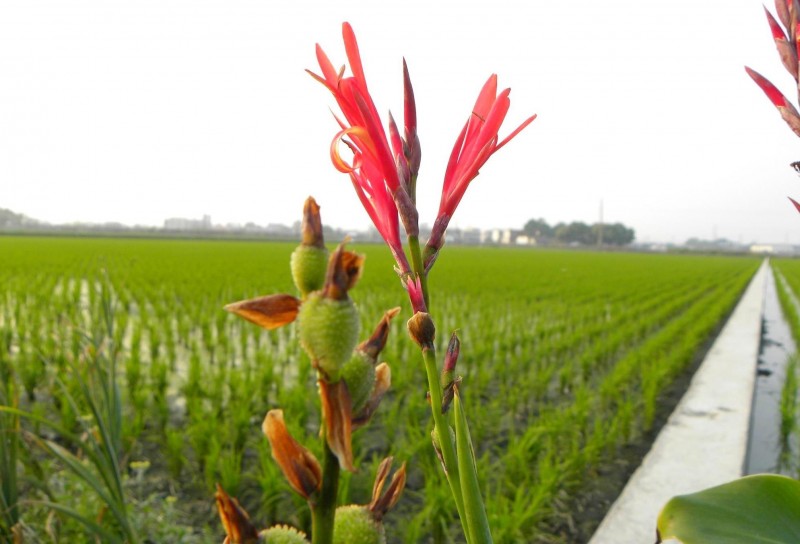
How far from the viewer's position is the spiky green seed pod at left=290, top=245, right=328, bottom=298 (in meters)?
0.25

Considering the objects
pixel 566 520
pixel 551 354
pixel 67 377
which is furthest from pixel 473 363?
pixel 67 377

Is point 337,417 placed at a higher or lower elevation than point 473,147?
lower

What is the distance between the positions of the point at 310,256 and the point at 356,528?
0.43ft

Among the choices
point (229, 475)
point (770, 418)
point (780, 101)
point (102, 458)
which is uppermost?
point (780, 101)

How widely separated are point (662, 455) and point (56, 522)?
300 centimetres

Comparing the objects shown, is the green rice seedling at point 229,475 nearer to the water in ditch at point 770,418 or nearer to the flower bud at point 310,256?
the flower bud at point 310,256

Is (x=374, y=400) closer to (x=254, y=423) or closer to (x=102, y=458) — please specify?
(x=102, y=458)

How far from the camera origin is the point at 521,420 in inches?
174

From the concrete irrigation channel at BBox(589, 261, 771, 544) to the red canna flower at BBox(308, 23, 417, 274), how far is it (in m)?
2.37

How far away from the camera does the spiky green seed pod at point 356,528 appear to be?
27 centimetres

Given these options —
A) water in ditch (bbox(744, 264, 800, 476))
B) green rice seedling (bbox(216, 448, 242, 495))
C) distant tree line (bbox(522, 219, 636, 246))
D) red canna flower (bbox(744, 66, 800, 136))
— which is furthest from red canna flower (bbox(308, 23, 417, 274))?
distant tree line (bbox(522, 219, 636, 246))

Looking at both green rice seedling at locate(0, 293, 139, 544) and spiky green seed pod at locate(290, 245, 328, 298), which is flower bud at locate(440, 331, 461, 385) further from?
green rice seedling at locate(0, 293, 139, 544)

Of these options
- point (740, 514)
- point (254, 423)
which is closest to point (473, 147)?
point (740, 514)

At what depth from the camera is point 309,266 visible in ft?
0.84
